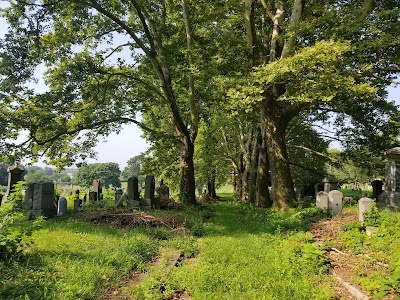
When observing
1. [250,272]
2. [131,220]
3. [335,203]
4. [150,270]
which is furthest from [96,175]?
[250,272]

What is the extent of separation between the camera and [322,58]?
35.4 feet

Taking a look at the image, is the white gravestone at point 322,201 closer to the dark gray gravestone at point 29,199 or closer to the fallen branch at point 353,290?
the fallen branch at point 353,290

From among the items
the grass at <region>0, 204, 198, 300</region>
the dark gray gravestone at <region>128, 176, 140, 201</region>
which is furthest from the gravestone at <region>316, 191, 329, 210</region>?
the dark gray gravestone at <region>128, 176, 140, 201</region>

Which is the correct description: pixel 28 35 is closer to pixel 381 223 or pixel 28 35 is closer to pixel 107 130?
pixel 107 130

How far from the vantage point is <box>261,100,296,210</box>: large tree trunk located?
14.8 meters

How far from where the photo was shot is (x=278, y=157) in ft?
49.5

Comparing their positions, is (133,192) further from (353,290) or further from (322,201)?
(353,290)

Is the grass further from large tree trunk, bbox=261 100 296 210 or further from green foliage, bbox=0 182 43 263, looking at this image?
large tree trunk, bbox=261 100 296 210

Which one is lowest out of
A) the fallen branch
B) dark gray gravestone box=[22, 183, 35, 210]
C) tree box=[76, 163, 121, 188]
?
the fallen branch

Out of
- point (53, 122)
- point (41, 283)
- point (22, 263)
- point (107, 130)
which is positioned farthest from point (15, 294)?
point (107, 130)

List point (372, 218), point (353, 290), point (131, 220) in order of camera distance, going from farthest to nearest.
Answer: point (131, 220) < point (372, 218) < point (353, 290)

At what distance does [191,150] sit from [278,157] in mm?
4861

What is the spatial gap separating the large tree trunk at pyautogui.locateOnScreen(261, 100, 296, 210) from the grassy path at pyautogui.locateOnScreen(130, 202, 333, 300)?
609 centimetres

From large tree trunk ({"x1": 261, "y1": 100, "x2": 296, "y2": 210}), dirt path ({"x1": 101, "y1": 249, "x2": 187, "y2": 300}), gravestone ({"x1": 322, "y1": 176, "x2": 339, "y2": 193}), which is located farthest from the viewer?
gravestone ({"x1": 322, "y1": 176, "x2": 339, "y2": 193})
